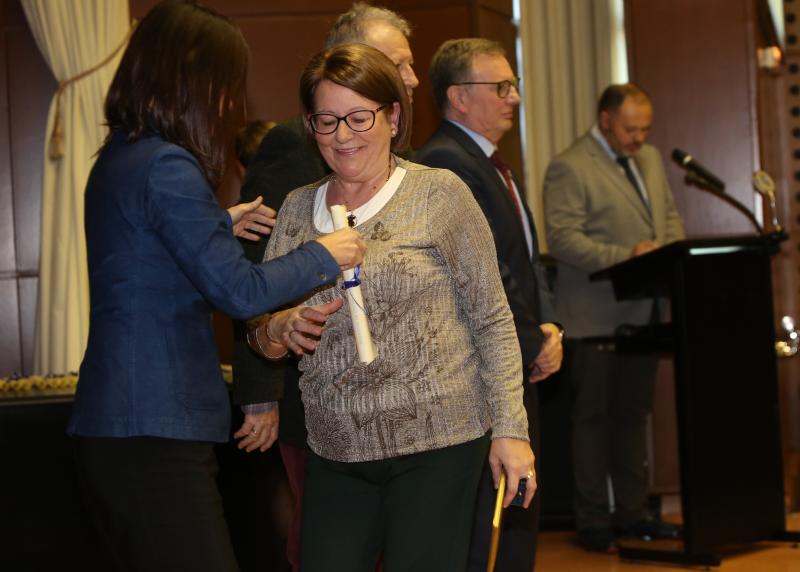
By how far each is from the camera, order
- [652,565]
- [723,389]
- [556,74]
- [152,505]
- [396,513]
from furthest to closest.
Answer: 1. [556,74]
2. [652,565]
3. [723,389]
4. [396,513]
5. [152,505]

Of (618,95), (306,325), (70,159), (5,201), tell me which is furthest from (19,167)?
(306,325)

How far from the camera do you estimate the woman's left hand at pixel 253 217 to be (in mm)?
2537

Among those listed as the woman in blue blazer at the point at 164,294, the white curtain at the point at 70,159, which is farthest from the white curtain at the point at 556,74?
the woman in blue blazer at the point at 164,294

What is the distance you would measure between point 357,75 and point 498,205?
100 centimetres

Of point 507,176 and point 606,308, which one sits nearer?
point 507,176

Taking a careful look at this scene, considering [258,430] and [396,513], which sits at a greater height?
[258,430]

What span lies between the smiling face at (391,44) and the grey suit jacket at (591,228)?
220 centimetres

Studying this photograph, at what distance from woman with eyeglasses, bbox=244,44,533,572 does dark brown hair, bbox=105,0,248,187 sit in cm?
21

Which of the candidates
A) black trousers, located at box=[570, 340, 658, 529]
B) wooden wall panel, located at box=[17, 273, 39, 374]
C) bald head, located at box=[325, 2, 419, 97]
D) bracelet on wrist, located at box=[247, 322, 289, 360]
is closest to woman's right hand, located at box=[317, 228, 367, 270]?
bracelet on wrist, located at box=[247, 322, 289, 360]

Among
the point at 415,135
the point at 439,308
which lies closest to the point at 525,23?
the point at 415,135

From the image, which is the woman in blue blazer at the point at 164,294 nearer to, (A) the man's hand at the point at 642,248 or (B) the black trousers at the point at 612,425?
(A) the man's hand at the point at 642,248

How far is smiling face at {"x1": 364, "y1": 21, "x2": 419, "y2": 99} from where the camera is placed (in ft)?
9.66

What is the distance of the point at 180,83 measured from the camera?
2129 millimetres

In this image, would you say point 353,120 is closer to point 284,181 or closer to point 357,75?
point 357,75
